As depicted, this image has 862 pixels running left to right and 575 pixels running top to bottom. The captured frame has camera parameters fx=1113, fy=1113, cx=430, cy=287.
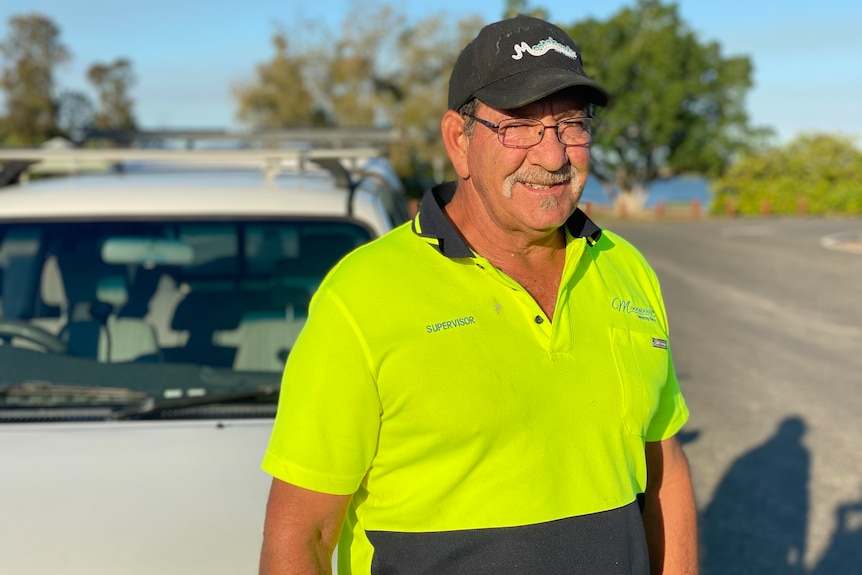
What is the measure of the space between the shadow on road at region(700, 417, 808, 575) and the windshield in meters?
2.53

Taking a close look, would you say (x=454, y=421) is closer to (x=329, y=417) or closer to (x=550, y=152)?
(x=329, y=417)

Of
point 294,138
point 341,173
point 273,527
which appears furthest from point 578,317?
point 294,138

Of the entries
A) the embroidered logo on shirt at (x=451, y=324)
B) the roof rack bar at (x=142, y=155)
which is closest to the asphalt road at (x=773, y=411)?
the roof rack bar at (x=142, y=155)

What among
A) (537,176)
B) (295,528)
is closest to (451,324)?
(537,176)

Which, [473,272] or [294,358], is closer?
[294,358]

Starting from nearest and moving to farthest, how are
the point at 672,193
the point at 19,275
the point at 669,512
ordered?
the point at 669,512 < the point at 19,275 < the point at 672,193

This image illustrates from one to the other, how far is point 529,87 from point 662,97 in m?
54.6

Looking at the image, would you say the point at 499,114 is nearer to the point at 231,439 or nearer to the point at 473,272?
the point at 473,272

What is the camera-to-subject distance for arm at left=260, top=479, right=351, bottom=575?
194 cm

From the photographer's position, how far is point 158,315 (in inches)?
155

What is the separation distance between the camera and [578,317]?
7.09 feet

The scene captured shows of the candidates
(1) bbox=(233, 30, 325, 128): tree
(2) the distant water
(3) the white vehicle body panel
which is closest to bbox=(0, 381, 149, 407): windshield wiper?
(3) the white vehicle body panel

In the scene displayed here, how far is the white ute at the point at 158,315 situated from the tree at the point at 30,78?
1141 inches

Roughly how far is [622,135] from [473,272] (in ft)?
176
